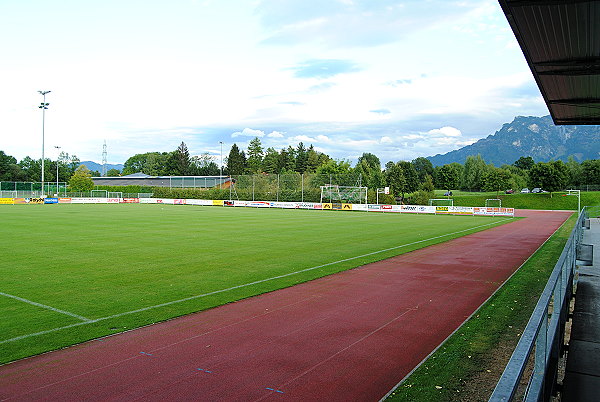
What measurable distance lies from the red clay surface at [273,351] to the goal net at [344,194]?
50.7 metres

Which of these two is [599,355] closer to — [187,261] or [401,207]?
[187,261]

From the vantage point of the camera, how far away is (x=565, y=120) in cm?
2031

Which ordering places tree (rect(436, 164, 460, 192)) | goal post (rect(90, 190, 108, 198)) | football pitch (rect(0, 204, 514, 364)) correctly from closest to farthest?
football pitch (rect(0, 204, 514, 364))
goal post (rect(90, 190, 108, 198))
tree (rect(436, 164, 460, 192))

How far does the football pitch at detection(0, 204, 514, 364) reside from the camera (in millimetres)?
8197

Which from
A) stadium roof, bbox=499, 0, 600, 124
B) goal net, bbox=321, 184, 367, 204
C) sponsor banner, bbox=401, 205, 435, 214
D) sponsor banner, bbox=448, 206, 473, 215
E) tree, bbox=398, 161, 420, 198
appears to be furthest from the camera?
tree, bbox=398, 161, 420, 198

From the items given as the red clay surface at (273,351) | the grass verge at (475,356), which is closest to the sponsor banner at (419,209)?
the red clay surface at (273,351)

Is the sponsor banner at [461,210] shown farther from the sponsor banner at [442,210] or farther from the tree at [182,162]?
the tree at [182,162]

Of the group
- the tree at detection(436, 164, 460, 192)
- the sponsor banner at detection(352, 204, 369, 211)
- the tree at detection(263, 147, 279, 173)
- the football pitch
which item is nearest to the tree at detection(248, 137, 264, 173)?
the tree at detection(263, 147, 279, 173)

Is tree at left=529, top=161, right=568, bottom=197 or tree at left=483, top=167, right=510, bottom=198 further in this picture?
tree at left=483, top=167, right=510, bottom=198

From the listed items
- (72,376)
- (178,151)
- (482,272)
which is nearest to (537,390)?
(72,376)

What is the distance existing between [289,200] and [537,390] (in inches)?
2568

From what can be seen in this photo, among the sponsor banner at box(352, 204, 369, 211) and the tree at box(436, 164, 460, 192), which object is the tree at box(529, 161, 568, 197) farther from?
the tree at box(436, 164, 460, 192)

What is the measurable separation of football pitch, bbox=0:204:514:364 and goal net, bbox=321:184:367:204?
3700cm

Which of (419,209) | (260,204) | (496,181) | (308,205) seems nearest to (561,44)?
(419,209)
